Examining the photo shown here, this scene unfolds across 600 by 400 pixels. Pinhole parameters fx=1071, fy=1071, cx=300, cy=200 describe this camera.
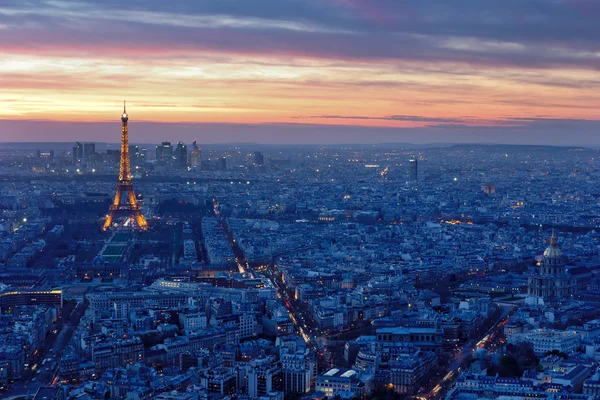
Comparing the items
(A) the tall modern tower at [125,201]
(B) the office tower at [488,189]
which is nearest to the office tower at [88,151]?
(B) the office tower at [488,189]

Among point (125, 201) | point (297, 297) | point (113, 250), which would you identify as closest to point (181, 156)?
point (125, 201)

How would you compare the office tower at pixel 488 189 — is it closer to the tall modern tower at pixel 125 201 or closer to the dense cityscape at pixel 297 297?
the dense cityscape at pixel 297 297

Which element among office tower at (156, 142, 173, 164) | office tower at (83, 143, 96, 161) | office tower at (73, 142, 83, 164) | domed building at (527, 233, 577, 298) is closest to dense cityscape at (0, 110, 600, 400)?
domed building at (527, 233, 577, 298)

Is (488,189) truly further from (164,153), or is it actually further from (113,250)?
(164,153)

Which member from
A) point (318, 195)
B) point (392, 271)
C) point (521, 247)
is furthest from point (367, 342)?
point (318, 195)

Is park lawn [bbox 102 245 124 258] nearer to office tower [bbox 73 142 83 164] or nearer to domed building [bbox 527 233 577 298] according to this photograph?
domed building [bbox 527 233 577 298]

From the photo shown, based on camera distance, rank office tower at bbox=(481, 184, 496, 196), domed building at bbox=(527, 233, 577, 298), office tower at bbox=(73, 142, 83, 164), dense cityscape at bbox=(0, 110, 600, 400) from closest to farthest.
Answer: dense cityscape at bbox=(0, 110, 600, 400) → domed building at bbox=(527, 233, 577, 298) → office tower at bbox=(481, 184, 496, 196) → office tower at bbox=(73, 142, 83, 164)
